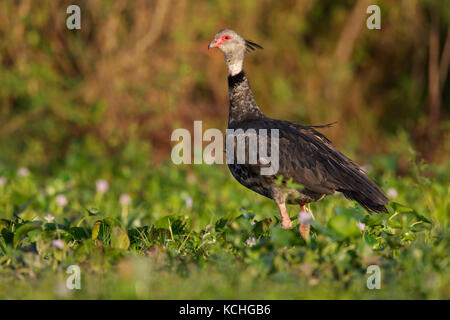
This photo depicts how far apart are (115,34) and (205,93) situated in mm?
1683

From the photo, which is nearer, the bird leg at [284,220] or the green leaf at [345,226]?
the green leaf at [345,226]

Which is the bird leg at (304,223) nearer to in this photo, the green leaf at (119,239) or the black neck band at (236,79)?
the green leaf at (119,239)

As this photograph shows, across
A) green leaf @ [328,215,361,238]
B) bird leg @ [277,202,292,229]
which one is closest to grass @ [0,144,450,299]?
green leaf @ [328,215,361,238]

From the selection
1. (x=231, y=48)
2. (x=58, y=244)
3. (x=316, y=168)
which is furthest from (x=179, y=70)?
(x=58, y=244)

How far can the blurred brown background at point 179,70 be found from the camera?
8133 mm

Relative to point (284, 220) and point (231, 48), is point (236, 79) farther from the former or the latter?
point (284, 220)

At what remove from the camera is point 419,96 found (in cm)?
1018

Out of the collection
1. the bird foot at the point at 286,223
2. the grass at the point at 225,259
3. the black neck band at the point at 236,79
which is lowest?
the grass at the point at 225,259

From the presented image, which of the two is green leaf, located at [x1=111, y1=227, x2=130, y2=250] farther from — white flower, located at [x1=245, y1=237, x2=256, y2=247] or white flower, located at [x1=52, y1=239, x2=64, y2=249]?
white flower, located at [x1=245, y1=237, x2=256, y2=247]

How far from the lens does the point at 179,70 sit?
7.95 metres

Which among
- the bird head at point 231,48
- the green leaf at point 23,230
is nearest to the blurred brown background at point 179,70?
the bird head at point 231,48

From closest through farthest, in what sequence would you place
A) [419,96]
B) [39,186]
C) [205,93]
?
1. [39,186]
2. [205,93]
3. [419,96]
